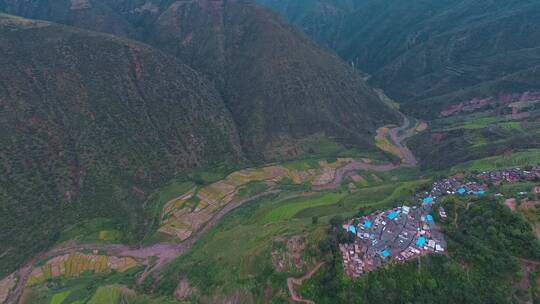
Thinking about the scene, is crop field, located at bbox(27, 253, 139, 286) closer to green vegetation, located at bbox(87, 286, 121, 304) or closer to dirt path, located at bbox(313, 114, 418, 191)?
green vegetation, located at bbox(87, 286, 121, 304)

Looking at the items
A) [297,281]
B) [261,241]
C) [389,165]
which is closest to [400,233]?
[297,281]

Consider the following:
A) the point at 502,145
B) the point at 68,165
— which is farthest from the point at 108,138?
the point at 502,145

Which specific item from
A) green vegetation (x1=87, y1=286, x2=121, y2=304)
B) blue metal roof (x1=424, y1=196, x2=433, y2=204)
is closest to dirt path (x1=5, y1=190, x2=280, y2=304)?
green vegetation (x1=87, y1=286, x2=121, y2=304)

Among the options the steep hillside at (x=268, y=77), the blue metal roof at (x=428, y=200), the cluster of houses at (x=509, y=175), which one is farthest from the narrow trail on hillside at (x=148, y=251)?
the cluster of houses at (x=509, y=175)

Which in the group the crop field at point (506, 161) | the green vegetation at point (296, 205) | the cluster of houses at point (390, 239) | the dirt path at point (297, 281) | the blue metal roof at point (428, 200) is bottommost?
the green vegetation at point (296, 205)

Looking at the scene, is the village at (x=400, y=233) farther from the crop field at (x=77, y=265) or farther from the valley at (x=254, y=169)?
the crop field at (x=77, y=265)

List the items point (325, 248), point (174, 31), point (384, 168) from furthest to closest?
1. point (174, 31)
2. point (384, 168)
3. point (325, 248)

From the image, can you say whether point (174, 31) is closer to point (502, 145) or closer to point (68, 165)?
point (68, 165)
